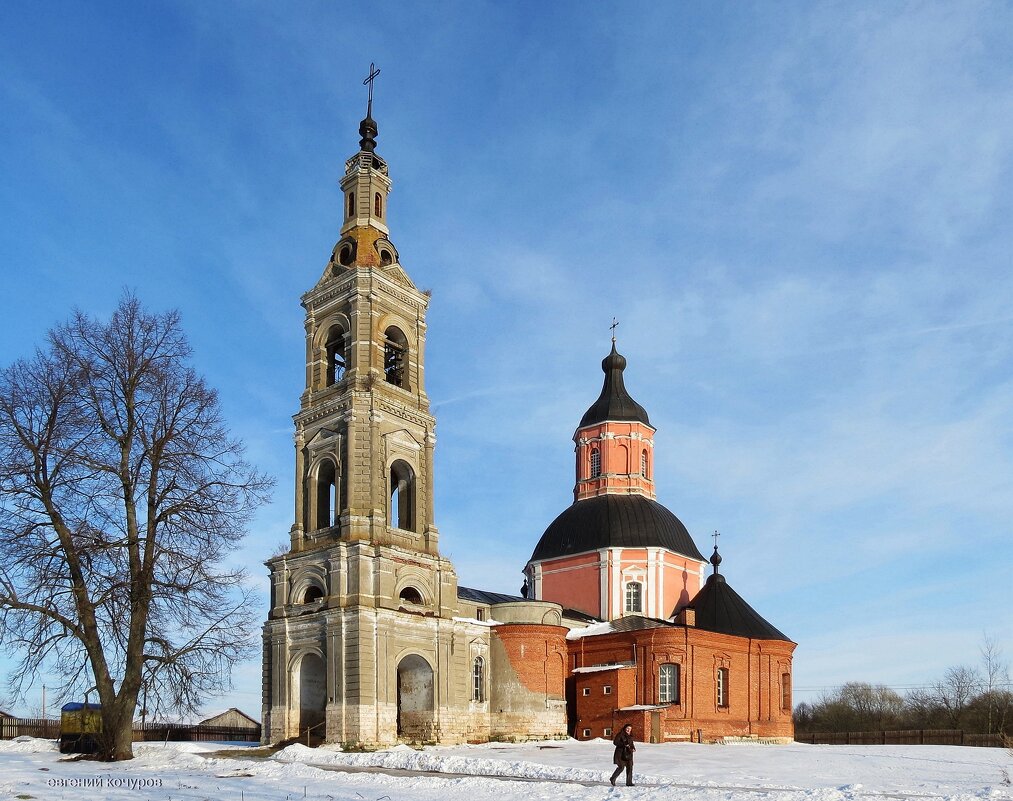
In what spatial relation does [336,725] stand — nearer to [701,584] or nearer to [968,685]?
[701,584]

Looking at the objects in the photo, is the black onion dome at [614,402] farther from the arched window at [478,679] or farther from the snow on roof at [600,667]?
the arched window at [478,679]

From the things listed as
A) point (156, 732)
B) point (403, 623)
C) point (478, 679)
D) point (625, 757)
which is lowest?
point (156, 732)

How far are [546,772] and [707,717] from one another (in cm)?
1957

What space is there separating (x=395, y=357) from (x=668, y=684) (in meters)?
16.2

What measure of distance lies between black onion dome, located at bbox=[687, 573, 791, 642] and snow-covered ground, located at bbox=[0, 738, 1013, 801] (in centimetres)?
1321

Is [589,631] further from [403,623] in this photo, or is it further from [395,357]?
[395,357]

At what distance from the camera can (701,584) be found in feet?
156

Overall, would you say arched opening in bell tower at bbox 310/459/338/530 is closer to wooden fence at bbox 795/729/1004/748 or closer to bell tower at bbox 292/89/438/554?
bell tower at bbox 292/89/438/554

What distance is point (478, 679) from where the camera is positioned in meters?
34.8

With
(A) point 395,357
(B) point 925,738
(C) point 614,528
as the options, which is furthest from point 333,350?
(B) point 925,738

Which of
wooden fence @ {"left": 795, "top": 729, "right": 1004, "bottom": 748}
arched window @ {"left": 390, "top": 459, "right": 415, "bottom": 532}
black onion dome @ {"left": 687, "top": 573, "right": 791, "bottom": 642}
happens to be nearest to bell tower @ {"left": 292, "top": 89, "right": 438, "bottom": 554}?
arched window @ {"left": 390, "top": 459, "right": 415, "bottom": 532}

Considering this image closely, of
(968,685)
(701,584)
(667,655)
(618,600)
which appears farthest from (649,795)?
(968,685)

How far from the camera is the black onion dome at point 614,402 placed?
1934 inches

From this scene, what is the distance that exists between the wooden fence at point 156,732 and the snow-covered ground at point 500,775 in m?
7.36
